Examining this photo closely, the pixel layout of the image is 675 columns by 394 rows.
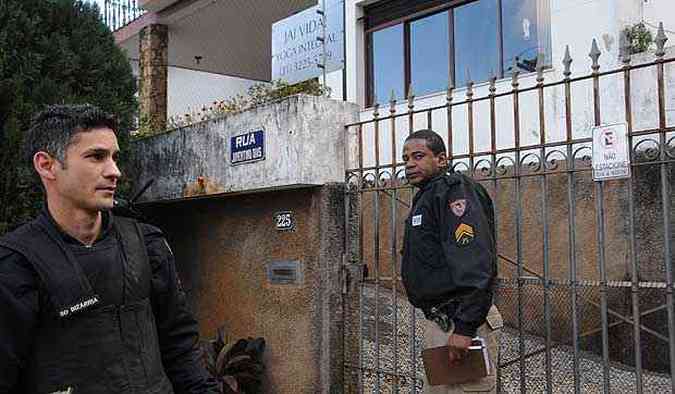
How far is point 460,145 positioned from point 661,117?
3923mm

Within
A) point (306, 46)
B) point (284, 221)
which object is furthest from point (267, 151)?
point (306, 46)

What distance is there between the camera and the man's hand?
3209 mm

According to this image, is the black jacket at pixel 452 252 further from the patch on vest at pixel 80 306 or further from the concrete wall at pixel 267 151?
the patch on vest at pixel 80 306

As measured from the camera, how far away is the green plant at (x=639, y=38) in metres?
7.28

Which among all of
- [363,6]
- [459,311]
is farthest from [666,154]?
[363,6]

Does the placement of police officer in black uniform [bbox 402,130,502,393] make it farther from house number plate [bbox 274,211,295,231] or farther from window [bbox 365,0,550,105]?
window [bbox 365,0,550,105]

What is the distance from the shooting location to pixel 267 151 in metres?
4.93

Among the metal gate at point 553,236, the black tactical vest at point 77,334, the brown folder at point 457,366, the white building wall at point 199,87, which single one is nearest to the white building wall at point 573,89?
the metal gate at point 553,236

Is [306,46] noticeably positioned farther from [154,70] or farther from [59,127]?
[59,127]

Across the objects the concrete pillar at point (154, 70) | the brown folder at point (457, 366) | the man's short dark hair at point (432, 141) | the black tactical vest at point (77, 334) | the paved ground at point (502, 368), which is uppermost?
the concrete pillar at point (154, 70)

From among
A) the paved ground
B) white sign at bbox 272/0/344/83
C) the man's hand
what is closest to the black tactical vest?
the man's hand

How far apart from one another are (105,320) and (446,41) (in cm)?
815

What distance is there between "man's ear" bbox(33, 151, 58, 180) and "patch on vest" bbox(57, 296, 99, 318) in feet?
1.36

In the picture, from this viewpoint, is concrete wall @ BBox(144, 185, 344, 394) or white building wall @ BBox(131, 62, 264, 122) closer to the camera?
concrete wall @ BBox(144, 185, 344, 394)
